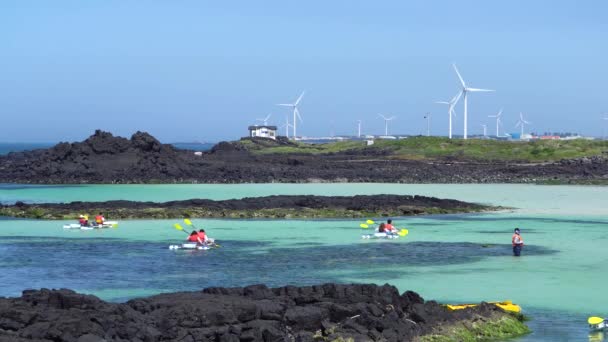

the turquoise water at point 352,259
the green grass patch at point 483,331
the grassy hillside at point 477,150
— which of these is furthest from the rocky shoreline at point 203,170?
the green grass patch at point 483,331

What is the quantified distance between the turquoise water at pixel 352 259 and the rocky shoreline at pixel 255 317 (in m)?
2.28

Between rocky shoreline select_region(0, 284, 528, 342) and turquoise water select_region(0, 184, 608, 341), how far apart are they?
2.28 metres

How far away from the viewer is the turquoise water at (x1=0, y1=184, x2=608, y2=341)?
95.0 ft

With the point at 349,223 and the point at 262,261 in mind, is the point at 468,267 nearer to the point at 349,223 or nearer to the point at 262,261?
the point at 262,261

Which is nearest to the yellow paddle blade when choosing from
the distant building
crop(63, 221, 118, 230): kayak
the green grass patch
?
the green grass patch

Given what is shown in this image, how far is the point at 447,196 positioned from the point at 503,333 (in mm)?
50002

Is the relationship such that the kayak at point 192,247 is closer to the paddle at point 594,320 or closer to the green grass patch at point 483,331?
the green grass patch at point 483,331

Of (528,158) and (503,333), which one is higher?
(528,158)

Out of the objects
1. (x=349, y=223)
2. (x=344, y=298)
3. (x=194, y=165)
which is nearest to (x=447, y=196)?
(x=349, y=223)

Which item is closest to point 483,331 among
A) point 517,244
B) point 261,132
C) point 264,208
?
point 517,244

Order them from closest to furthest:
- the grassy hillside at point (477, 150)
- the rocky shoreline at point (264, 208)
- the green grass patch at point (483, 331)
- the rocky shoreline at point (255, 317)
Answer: the rocky shoreline at point (255, 317) < the green grass patch at point (483, 331) < the rocky shoreline at point (264, 208) < the grassy hillside at point (477, 150)

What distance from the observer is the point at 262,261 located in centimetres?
3584

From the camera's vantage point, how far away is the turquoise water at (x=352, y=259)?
95.0ft

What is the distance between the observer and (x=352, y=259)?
36781 mm
